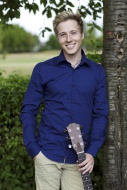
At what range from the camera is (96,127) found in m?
3.07

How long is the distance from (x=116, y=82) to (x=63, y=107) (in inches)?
21.0

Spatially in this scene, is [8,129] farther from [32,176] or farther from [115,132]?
[115,132]

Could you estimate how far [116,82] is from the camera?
3.30m

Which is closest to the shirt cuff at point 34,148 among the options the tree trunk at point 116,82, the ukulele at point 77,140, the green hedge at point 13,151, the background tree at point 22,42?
the ukulele at point 77,140

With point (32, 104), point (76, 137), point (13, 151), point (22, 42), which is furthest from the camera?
point (22, 42)

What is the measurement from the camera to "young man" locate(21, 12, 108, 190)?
9.87ft

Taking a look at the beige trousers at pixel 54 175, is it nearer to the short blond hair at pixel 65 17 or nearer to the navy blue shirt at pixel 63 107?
the navy blue shirt at pixel 63 107

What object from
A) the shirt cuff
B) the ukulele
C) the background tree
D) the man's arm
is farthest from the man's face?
the background tree

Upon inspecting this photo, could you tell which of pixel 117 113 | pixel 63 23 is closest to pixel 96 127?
pixel 117 113

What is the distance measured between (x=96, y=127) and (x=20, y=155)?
140cm

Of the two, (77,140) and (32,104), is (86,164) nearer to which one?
(77,140)

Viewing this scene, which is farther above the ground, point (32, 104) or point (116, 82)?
point (116, 82)

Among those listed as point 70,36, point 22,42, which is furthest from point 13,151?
point 22,42

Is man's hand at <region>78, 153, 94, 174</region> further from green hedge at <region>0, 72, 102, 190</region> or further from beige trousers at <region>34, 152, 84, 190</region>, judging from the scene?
green hedge at <region>0, 72, 102, 190</region>
